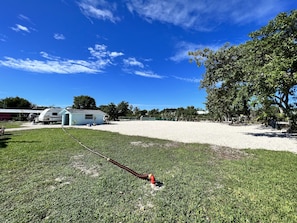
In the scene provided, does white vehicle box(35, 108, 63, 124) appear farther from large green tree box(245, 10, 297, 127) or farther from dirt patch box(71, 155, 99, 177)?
Answer: large green tree box(245, 10, 297, 127)

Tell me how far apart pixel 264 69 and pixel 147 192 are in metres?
9.10

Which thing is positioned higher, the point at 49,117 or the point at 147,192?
the point at 49,117

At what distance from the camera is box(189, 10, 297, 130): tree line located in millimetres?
8281

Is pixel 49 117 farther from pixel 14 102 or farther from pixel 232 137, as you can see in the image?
pixel 14 102

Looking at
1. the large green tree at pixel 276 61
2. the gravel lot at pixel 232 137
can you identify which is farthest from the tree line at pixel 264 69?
the gravel lot at pixel 232 137

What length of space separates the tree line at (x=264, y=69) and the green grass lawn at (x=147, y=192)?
17.4ft

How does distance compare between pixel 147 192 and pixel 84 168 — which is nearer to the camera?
pixel 147 192

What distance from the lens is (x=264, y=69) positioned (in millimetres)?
8406

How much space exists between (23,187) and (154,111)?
59.1 m

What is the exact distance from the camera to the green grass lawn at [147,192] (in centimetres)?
238

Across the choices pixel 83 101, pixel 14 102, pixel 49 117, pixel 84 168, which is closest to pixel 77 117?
pixel 49 117

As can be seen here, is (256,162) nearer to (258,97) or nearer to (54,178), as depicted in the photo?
(258,97)

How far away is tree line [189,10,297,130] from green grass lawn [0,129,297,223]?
5.31 m

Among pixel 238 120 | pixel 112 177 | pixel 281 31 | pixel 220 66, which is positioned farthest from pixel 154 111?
pixel 112 177
